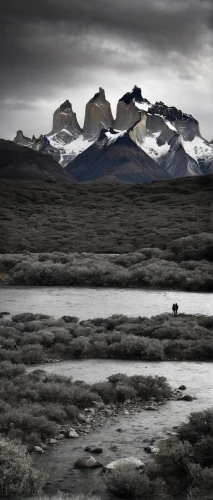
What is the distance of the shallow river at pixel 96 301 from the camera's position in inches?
1265

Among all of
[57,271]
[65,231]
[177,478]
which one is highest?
[65,231]

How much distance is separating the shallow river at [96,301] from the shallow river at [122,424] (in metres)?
10.3

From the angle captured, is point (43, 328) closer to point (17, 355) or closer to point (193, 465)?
point (17, 355)

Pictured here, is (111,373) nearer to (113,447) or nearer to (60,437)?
(60,437)

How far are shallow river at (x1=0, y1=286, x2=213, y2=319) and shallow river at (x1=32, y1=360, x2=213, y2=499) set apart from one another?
33.9ft

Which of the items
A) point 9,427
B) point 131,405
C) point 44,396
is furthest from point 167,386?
point 9,427

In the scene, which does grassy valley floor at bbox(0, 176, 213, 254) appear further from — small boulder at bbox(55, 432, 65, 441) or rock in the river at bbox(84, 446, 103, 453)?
rock in the river at bbox(84, 446, 103, 453)

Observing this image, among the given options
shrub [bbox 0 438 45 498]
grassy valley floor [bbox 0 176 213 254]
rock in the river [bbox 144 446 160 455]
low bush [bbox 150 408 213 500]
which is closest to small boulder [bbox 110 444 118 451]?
rock in the river [bbox 144 446 160 455]

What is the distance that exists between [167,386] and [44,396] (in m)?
3.39

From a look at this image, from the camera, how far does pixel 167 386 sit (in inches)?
647

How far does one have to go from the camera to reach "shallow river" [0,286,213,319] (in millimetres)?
32125

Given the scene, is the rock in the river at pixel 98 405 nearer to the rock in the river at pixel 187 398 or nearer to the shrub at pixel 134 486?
the rock in the river at pixel 187 398

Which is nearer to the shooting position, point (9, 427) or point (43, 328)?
point (9, 427)

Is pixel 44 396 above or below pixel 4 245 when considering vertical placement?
below
